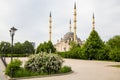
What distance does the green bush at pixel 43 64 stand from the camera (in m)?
19.4

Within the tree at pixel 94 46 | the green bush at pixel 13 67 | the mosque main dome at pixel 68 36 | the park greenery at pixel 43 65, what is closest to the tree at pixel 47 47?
the tree at pixel 94 46

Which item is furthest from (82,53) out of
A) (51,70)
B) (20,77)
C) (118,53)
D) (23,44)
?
(23,44)

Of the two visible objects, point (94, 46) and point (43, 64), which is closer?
point (43, 64)

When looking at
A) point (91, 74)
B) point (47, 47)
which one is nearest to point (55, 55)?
point (91, 74)

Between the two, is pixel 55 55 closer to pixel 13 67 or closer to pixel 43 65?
pixel 43 65

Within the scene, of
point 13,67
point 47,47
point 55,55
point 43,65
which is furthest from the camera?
Result: point 47,47

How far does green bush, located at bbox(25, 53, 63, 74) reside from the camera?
1942 cm

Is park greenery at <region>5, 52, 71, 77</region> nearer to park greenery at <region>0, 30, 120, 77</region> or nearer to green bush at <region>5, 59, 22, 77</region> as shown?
park greenery at <region>0, 30, 120, 77</region>

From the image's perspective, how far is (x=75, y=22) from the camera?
64.4m

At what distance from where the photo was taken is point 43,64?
19625mm

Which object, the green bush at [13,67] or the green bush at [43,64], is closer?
the green bush at [13,67]

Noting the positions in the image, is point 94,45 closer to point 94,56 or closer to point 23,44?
point 94,56

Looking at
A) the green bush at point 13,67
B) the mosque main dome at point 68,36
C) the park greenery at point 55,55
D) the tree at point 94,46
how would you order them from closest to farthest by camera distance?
1. the green bush at point 13,67
2. the park greenery at point 55,55
3. the tree at point 94,46
4. the mosque main dome at point 68,36

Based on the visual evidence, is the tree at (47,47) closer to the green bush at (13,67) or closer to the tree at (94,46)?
the tree at (94,46)
